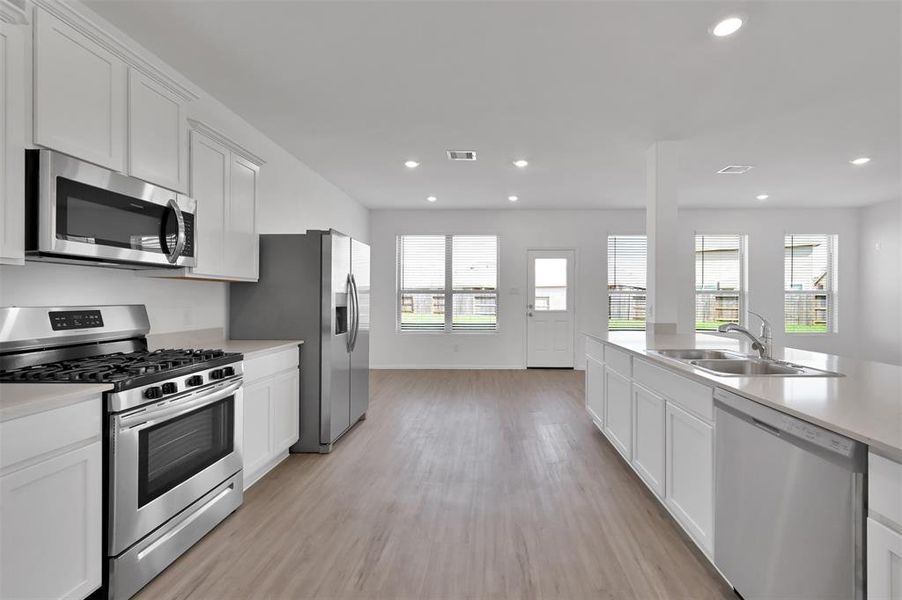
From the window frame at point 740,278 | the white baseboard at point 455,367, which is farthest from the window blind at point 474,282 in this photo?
the window frame at point 740,278

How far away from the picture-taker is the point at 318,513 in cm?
266

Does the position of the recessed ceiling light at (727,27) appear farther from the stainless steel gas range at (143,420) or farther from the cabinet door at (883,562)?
the stainless steel gas range at (143,420)

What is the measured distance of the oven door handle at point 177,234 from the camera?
97.8 inches

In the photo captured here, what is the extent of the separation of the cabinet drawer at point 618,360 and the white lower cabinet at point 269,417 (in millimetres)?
2469

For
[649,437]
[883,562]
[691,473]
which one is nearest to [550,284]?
[649,437]

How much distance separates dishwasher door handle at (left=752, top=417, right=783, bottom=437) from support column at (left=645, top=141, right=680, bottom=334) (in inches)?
108

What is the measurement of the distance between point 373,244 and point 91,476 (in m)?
6.30

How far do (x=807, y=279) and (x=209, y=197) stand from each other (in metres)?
8.90

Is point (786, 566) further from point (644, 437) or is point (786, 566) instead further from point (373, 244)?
point (373, 244)

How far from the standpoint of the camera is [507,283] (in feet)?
25.5

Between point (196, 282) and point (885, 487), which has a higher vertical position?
point (196, 282)

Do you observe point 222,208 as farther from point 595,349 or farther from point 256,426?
point 595,349

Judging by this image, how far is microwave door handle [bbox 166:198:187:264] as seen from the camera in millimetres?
2484

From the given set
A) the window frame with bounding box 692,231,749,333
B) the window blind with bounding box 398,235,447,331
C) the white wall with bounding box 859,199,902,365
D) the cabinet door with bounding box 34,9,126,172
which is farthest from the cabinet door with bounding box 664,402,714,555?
the white wall with bounding box 859,199,902,365
